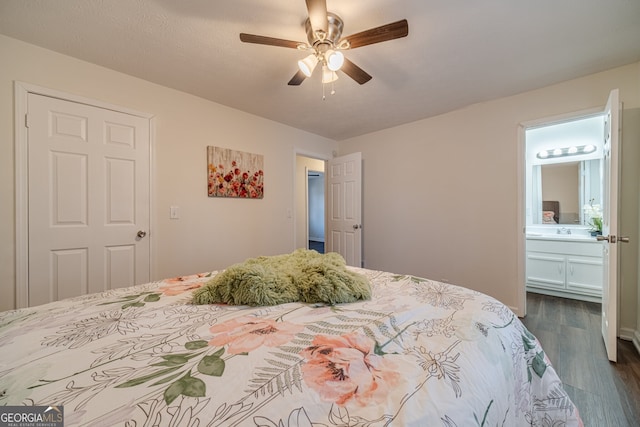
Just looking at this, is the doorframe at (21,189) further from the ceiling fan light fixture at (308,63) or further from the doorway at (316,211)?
the doorway at (316,211)

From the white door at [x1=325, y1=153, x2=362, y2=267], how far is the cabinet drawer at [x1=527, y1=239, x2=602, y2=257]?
2.38m

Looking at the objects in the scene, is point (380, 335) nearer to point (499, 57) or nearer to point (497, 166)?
point (499, 57)

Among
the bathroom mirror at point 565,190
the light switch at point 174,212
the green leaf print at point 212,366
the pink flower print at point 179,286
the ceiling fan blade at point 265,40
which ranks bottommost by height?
the pink flower print at point 179,286

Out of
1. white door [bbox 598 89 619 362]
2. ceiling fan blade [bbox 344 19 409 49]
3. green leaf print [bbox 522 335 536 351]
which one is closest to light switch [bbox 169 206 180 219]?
ceiling fan blade [bbox 344 19 409 49]

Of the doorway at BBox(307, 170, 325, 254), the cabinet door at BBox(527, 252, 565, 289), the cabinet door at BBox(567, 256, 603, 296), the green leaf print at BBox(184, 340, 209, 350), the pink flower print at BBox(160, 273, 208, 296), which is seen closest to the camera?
the green leaf print at BBox(184, 340, 209, 350)

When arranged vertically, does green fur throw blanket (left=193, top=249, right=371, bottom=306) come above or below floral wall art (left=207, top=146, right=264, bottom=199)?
below

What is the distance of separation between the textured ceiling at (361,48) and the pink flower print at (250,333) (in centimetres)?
169

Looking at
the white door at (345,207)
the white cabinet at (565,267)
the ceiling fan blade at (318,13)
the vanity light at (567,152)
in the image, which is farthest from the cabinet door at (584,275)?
the ceiling fan blade at (318,13)

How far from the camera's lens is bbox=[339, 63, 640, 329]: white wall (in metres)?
2.29

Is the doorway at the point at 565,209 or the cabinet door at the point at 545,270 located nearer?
the doorway at the point at 565,209

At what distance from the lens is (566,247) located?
10.2 feet

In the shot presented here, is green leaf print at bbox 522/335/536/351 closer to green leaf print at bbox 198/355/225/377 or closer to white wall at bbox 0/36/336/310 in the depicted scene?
green leaf print at bbox 198/355/225/377

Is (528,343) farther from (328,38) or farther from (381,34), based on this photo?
(328,38)

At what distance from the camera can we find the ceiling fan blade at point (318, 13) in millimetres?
1226
